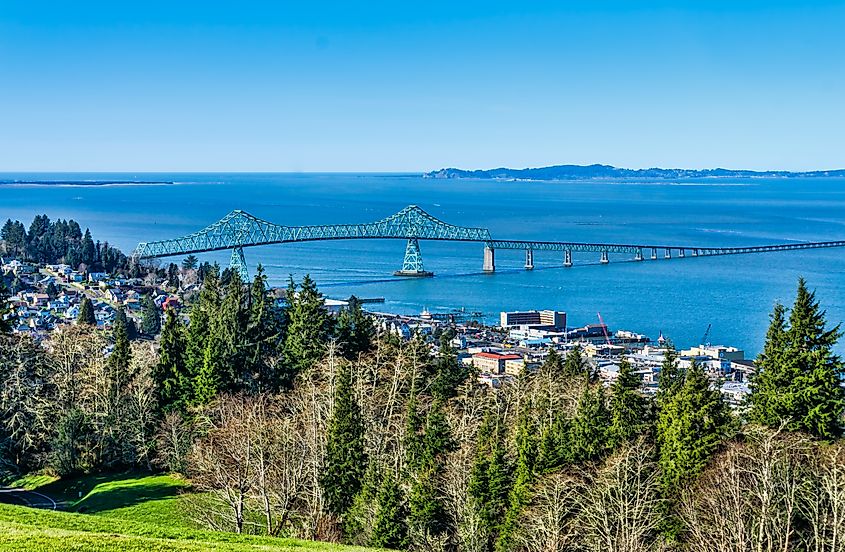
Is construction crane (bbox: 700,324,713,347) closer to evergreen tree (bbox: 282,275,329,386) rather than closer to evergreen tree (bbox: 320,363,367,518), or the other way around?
evergreen tree (bbox: 282,275,329,386)

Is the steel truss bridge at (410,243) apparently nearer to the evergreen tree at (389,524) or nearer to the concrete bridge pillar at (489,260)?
the concrete bridge pillar at (489,260)

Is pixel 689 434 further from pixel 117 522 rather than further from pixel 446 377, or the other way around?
pixel 117 522

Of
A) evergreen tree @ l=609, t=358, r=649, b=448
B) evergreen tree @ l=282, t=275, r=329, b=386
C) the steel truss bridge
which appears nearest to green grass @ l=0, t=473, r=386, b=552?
evergreen tree @ l=282, t=275, r=329, b=386

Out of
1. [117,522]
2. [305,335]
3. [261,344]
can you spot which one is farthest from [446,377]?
[117,522]

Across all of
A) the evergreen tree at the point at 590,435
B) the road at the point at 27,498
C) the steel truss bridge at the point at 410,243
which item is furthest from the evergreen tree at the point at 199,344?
the steel truss bridge at the point at 410,243

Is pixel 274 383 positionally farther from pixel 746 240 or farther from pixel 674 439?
pixel 746 240

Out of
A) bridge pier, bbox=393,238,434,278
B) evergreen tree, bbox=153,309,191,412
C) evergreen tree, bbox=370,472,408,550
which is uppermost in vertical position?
evergreen tree, bbox=153,309,191,412

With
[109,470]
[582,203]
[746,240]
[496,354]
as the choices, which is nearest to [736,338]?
[496,354]
